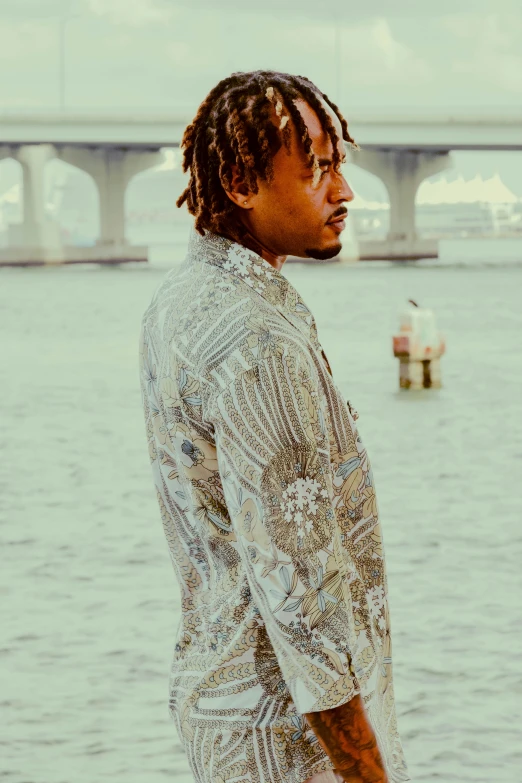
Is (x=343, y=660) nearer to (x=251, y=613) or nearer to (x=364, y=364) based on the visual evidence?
(x=251, y=613)

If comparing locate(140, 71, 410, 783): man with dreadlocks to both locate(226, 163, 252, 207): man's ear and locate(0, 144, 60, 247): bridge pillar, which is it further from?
locate(0, 144, 60, 247): bridge pillar

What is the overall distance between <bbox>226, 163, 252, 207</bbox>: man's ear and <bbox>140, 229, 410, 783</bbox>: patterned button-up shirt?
2.3 inches

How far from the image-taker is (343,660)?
1.80 metres

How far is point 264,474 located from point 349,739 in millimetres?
365

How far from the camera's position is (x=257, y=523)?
5.82ft

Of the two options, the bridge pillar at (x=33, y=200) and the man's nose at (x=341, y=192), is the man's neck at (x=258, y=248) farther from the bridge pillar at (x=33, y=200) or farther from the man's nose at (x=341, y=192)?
the bridge pillar at (x=33, y=200)

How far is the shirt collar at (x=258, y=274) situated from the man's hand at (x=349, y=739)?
49 centimetres

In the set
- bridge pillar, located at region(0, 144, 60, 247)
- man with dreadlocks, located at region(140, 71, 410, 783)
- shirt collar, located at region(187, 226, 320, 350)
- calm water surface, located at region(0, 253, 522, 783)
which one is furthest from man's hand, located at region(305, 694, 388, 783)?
bridge pillar, located at region(0, 144, 60, 247)

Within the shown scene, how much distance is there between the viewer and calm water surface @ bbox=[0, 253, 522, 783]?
18.1 feet

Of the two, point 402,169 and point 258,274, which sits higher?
point 258,274

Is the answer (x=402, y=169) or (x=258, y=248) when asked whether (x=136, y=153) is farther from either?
(x=258, y=248)

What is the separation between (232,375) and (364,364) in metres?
20.6

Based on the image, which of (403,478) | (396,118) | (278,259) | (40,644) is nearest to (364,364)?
(403,478)

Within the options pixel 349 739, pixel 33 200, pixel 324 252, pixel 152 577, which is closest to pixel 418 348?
pixel 152 577
